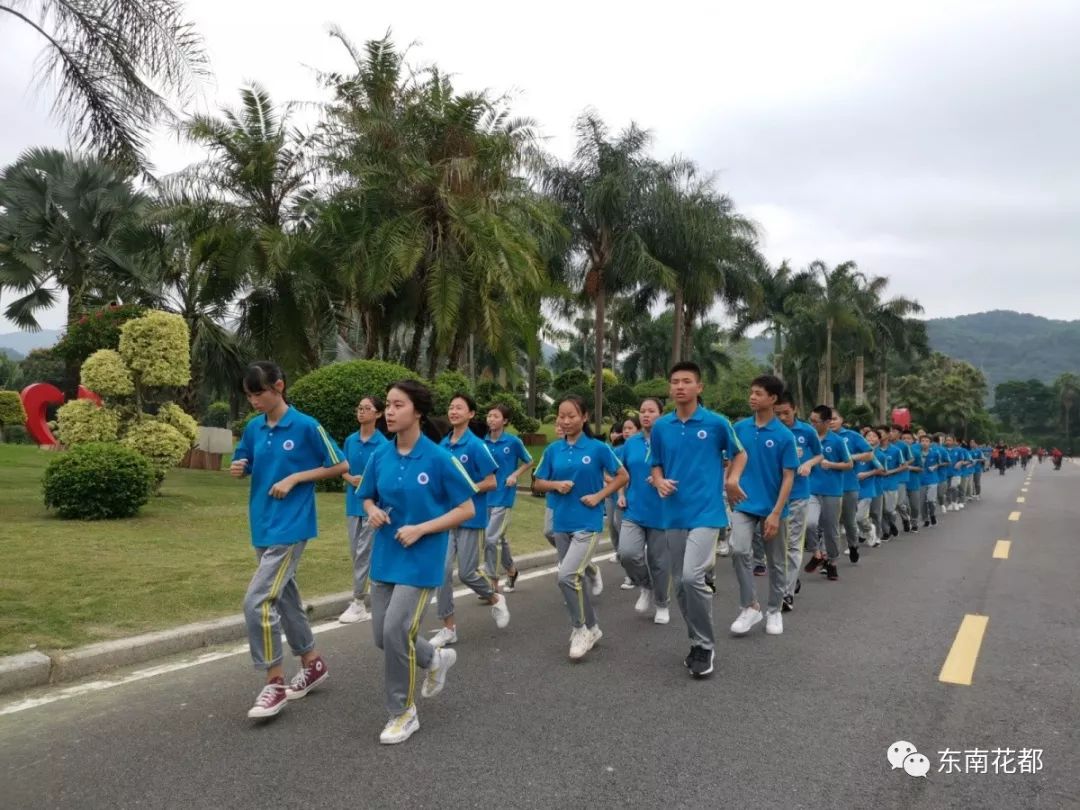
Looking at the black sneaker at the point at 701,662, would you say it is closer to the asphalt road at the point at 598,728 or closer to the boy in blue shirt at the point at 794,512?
the asphalt road at the point at 598,728

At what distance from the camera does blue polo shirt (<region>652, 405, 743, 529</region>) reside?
5766 mm

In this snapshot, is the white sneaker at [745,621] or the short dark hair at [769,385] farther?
the short dark hair at [769,385]

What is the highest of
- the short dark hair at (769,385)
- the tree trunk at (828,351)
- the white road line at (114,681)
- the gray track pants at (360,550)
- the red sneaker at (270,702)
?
the tree trunk at (828,351)

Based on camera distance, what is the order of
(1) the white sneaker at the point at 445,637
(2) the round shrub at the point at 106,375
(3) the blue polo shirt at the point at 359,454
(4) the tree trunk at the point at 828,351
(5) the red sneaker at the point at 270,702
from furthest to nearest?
(4) the tree trunk at the point at 828,351 < (2) the round shrub at the point at 106,375 < (3) the blue polo shirt at the point at 359,454 < (1) the white sneaker at the point at 445,637 < (5) the red sneaker at the point at 270,702

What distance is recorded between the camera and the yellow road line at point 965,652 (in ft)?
18.3

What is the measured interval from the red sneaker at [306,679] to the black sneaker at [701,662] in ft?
7.25

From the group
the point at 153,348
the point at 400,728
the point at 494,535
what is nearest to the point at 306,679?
the point at 400,728

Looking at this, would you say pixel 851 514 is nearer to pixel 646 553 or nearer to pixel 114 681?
pixel 646 553

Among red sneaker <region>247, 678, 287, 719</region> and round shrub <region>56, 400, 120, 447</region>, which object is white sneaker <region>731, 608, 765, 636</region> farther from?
round shrub <region>56, 400, 120, 447</region>

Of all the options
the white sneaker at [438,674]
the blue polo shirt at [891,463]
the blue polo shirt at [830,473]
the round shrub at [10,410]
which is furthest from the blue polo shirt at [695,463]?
the round shrub at [10,410]

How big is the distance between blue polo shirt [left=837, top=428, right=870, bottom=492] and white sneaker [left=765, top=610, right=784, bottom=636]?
4.12 metres

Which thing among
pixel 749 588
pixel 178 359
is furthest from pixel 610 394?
pixel 749 588

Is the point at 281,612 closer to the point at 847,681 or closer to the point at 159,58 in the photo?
the point at 847,681

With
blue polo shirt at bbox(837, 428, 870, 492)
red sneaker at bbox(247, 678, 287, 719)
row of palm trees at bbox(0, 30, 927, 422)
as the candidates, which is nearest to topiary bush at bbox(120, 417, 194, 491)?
row of palm trees at bbox(0, 30, 927, 422)
